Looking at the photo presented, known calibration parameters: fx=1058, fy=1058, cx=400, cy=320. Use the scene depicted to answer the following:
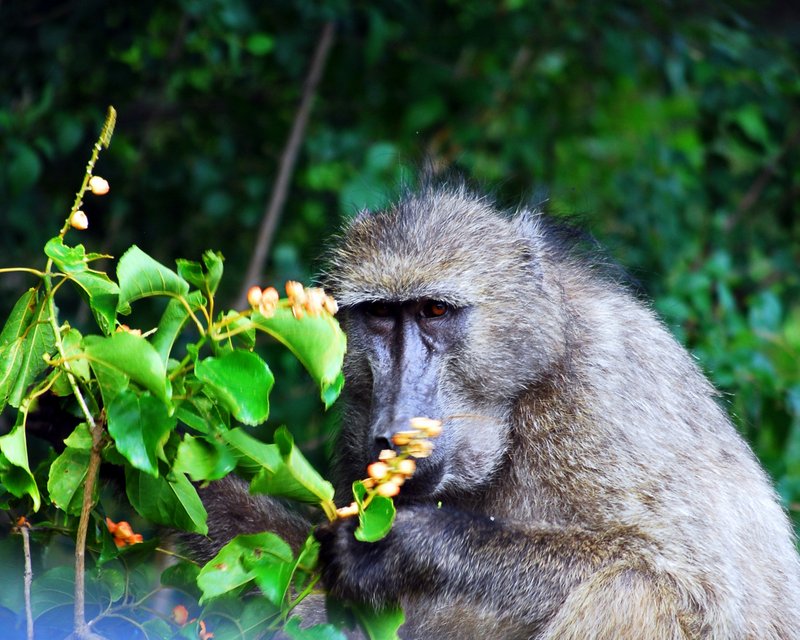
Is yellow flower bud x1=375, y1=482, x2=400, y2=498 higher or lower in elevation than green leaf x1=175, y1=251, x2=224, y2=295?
lower

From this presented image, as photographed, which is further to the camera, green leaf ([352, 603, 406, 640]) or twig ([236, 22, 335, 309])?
twig ([236, 22, 335, 309])

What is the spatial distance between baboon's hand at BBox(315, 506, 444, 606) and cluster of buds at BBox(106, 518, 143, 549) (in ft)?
1.80

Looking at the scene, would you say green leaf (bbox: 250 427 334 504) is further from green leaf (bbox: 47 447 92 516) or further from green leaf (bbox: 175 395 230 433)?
green leaf (bbox: 47 447 92 516)

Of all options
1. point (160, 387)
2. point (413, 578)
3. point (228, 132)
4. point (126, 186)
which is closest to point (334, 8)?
point (228, 132)

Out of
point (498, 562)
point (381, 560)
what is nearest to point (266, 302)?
point (381, 560)

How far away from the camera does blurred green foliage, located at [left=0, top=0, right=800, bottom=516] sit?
5.35 m

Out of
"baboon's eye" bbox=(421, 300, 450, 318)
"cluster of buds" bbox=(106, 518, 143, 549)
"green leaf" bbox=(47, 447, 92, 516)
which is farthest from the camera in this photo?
"baboon's eye" bbox=(421, 300, 450, 318)

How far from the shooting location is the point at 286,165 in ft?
20.5

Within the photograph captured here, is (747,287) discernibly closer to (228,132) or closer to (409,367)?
(228,132)

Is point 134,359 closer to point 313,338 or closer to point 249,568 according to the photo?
point 313,338

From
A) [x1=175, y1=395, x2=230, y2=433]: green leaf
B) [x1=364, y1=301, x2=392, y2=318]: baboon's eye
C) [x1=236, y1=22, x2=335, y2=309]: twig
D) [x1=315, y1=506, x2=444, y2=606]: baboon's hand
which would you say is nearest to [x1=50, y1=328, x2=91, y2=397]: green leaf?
[x1=175, y1=395, x2=230, y2=433]: green leaf

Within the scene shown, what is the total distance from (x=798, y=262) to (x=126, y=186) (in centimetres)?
446

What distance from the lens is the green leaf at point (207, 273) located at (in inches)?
93.9

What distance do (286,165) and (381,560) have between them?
3549 mm
